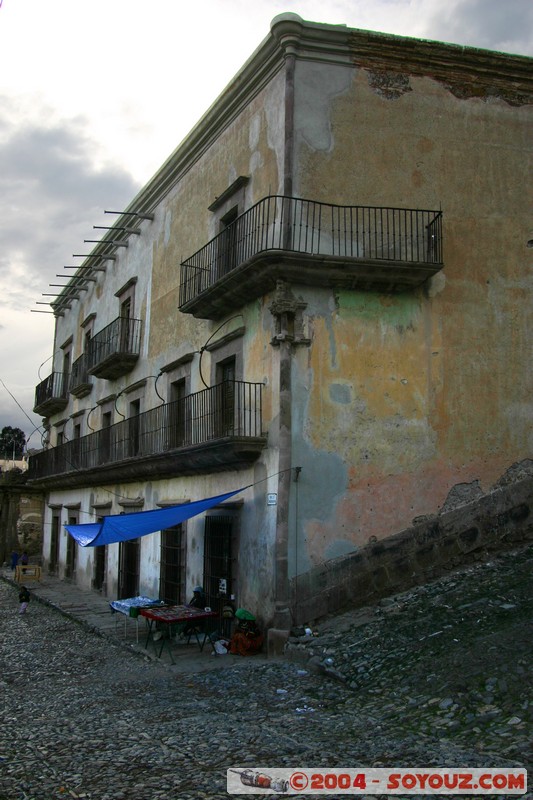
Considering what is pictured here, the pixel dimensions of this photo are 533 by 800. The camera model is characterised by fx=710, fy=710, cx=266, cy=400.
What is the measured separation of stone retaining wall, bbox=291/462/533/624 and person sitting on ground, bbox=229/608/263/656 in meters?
0.72

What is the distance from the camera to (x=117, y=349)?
19578mm

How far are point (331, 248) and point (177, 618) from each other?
6509 mm

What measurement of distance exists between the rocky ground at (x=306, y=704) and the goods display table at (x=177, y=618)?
62 centimetres

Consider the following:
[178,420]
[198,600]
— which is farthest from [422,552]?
[178,420]

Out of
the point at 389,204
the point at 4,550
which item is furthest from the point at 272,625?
the point at 4,550

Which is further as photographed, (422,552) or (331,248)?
(331,248)

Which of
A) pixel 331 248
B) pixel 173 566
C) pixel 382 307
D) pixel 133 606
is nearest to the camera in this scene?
pixel 331 248

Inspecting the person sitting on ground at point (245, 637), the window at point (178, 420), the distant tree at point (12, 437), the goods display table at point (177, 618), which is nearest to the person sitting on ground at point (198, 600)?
the goods display table at point (177, 618)

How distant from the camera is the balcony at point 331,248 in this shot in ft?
37.9

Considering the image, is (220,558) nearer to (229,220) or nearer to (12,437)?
(229,220)

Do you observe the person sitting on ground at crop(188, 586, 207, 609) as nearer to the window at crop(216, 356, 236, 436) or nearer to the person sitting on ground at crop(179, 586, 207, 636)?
the person sitting on ground at crop(179, 586, 207, 636)

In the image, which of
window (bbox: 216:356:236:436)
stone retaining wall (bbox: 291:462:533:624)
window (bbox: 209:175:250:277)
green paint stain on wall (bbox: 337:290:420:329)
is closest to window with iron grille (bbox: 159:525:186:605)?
window (bbox: 216:356:236:436)

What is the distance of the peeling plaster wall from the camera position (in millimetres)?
11523

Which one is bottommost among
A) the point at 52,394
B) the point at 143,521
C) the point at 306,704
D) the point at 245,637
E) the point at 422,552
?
the point at 306,704
